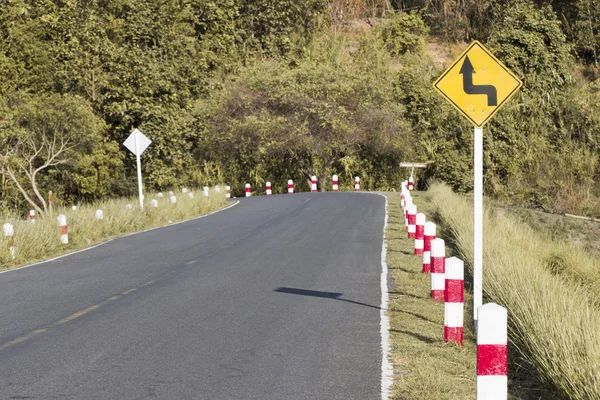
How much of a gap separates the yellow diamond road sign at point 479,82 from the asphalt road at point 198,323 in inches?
106

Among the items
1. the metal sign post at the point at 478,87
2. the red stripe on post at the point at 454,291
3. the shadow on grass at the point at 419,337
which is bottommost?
the shadow on grass at the point at 419,337

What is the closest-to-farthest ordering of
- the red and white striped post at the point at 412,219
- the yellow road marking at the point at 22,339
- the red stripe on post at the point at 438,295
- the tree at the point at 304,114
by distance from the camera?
the yellow road marking at the point at 22,339
the red stripe on post at the point at 438,295
the red and white striped post at the point at 412,219
the tree at the point at 304,114

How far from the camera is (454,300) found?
8.70m

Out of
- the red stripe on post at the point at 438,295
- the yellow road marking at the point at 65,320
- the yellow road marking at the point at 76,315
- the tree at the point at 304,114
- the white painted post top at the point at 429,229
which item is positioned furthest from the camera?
A: the tree at the point at 304,114

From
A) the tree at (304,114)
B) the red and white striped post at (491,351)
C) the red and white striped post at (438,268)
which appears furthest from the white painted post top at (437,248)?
the tree at (304,114)

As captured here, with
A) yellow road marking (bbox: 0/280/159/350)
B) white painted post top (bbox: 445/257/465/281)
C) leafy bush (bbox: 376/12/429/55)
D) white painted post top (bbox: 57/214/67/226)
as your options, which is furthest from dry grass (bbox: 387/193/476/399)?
leafy bush (bbox: 376/12/429/55)

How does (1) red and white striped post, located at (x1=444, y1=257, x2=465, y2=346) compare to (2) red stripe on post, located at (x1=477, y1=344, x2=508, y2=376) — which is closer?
(2) red stripe on post, located at (x1=477, y1=344, x2=508, y2=376)

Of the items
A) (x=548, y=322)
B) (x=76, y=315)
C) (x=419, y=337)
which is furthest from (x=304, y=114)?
(x=548, y=322)

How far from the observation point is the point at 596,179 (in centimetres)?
4075

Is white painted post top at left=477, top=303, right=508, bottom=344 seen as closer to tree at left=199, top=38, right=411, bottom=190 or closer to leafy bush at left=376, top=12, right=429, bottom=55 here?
tree at left=199, top=38, right=411, bottom=190

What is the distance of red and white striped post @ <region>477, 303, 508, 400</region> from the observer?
17.0ft

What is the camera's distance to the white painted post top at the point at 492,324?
5148 millimetres

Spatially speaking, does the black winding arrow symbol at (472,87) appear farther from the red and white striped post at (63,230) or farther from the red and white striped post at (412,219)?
the red and white striped post at (63,230)

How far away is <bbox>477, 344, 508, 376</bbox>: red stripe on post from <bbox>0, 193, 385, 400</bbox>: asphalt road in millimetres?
1721
